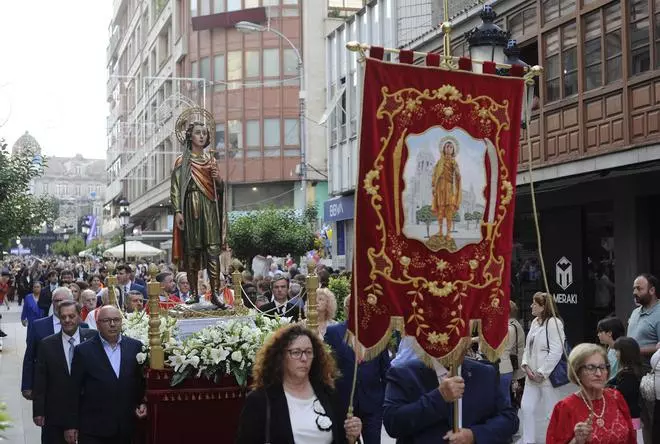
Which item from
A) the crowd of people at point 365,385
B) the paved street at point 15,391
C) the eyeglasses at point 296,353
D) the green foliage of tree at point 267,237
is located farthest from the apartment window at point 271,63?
the eyeglasses at point 296,353

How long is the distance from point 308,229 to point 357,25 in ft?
23.1

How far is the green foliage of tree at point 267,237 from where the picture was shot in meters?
32.6

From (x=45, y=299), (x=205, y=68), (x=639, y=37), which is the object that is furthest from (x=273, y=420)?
(x=205, y=68)

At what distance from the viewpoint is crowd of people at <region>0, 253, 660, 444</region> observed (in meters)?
5.61

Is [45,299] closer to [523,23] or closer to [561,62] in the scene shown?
[561,62]

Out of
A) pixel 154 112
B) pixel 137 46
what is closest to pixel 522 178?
pixel 154 112

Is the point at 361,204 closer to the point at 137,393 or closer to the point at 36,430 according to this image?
the point at 137,393

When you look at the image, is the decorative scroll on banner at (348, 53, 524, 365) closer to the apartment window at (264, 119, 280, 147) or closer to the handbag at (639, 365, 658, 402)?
the handbag at (639, 365, 658, 402)

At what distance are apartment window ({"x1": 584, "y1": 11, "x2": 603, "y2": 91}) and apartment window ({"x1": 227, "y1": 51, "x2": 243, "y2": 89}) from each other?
33176mm

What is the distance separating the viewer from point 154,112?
59.1 meters

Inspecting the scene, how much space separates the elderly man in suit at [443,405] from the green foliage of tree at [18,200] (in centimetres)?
1082

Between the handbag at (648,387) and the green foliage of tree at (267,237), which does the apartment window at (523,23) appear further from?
the handbag at (648,387)

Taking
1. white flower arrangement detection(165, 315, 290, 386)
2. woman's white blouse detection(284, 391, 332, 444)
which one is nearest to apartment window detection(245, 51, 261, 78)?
white flower arrangement detection(165, 315, 290, 386)

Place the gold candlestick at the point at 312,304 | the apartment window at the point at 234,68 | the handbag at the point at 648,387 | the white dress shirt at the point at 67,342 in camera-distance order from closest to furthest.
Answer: the gold candlestick at the point at 312,304
the white dress shirt at the point at 67,342
the handbag at the point at 648,387
the apartment window at the point at 234,68
